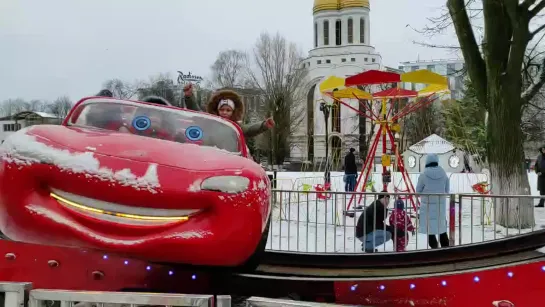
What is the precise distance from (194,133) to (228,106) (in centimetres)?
142

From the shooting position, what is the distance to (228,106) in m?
6.01

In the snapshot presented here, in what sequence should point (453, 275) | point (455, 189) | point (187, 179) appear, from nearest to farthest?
1. point (453, 275)
2. point (187, 179)
3. point (455, 189)

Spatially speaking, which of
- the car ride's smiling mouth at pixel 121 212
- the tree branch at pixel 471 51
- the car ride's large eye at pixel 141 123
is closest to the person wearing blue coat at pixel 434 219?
the car ride's large eye at pixel 141 123

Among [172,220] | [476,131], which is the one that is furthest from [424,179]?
[476,131]

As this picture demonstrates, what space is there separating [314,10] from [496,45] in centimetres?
5463

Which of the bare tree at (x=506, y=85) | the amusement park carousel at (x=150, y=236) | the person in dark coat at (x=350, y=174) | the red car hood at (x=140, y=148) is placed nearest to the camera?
the amusement park carousel at (x=150, y=236)

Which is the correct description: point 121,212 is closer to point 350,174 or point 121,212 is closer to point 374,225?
point 374,225

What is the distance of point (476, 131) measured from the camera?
46312mm

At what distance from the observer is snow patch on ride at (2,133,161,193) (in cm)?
357

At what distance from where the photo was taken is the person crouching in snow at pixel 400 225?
292 inches

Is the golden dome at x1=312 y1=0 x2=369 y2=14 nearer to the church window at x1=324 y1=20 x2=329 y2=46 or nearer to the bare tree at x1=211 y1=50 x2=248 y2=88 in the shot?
the church window at x1=324 y1=20 x2=329 y2=46

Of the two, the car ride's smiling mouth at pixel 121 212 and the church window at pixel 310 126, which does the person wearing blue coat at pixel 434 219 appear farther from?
the church window at pixel 310 126

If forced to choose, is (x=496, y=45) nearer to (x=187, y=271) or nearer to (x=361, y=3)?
(x=187, y=271)

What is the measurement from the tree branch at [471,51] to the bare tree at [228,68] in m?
45.6
